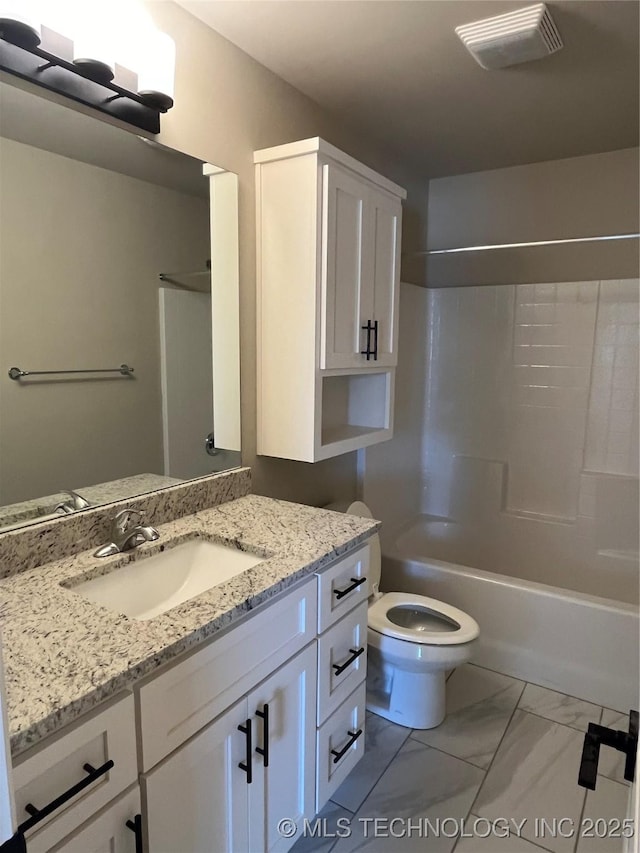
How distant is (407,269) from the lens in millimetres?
2932

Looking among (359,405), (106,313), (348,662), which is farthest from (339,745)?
(106,313)

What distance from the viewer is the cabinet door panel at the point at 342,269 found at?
1.74 meters

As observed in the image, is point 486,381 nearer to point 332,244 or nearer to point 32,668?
point 332,244

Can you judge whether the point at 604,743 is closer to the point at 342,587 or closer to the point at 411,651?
the point at 342,587

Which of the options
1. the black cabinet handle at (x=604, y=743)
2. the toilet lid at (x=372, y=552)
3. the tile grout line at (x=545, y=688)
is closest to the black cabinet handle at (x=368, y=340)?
the toilet lid at (x=372, y=552)

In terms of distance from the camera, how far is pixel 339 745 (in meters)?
1.60

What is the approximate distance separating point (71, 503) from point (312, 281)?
97 centimetres

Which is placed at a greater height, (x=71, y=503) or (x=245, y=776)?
(x=71, y=503)

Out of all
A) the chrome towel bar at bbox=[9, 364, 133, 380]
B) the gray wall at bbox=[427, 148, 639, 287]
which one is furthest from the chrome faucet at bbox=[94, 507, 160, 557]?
the gray wall at bbox=[427, 148, 639, 287]

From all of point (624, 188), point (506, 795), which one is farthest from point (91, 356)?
point (624, 188)

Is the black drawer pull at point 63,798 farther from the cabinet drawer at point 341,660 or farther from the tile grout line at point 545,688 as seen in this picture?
the tile grout line at point 545,688

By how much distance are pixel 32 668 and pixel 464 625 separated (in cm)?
160

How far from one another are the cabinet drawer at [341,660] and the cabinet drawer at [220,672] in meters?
0.11

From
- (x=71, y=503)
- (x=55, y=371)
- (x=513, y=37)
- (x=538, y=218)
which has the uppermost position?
(x=513, y=37)
